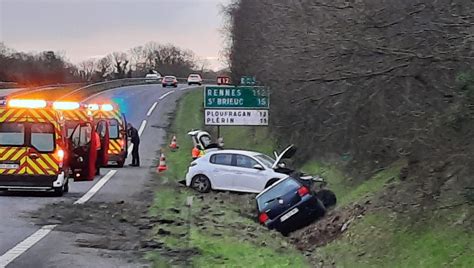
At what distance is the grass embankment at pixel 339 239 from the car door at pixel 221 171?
1.91 metres

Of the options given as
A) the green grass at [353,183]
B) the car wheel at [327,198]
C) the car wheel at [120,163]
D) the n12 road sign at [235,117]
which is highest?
the n12 road sign at [235,117]

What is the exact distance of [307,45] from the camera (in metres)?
14.9

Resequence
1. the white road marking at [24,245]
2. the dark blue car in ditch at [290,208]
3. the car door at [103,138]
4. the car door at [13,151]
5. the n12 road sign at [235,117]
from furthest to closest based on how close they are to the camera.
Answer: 1. the n12 road sign at [235,117]
2. the car door at [13,151]
3. the dark blue car in ditch at [290,208]
4. the car door at [103,138]
5. the white road marking at [24,245]

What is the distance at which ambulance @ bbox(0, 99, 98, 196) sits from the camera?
20.1 meters

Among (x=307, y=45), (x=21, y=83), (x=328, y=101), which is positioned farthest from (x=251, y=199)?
(x=21, y=83)

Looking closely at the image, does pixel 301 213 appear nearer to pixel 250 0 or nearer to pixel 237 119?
pixel 237 119

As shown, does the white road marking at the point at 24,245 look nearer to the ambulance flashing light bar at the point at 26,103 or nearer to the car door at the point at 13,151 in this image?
the ambulance flashing light bar at the point at 26,103

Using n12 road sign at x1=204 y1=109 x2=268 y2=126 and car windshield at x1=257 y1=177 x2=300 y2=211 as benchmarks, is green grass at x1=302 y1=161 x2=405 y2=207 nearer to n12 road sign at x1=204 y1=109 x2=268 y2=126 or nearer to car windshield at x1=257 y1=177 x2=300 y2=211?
car windshield at x1=257 y1=177 x2=300 y2=211

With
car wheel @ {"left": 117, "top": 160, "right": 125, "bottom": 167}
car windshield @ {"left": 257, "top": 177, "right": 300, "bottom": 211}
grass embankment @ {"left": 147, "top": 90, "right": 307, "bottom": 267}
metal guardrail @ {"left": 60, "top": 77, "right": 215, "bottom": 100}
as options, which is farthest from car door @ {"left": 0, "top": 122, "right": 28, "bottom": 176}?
metal guardrail @ {"left": 60, "top": 77, "right": 215, "bottom": 100}

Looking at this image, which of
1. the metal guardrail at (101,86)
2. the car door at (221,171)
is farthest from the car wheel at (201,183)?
the metal guardrail at (101,86)

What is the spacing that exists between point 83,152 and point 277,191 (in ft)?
14.5

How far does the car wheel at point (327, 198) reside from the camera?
20703 millimetres

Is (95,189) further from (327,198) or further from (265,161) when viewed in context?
(327,198)

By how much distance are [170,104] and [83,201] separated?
46289 mm
